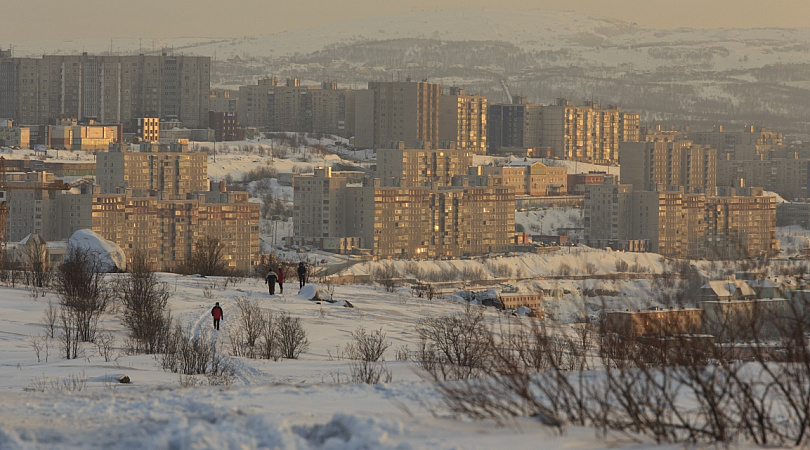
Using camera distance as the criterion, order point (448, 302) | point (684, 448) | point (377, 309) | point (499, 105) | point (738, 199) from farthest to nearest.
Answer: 1. point (499, 105)
2. point (738, 199)
3. point (448, 302)
4. point (377, 309)
5. point (684, 448)

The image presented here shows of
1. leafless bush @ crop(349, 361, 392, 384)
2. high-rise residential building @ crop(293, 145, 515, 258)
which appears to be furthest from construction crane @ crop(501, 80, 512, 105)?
leafless bush @ crop(349, 361, 392, 384)

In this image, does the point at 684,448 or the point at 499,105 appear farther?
the point at 499,105

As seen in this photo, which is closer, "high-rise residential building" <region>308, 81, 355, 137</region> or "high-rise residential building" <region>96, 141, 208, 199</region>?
"high-rise residential building" <region>96, 141, 208, 199</region>

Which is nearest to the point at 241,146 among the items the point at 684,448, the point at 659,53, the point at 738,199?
the point at 738,199

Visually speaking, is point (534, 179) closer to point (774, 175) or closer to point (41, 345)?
point (774, 175)

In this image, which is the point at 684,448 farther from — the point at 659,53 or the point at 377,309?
the point at 659,53

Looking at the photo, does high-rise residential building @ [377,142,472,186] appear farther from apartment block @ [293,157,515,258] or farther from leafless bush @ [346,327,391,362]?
leafless bush @ [346,327,391,362]

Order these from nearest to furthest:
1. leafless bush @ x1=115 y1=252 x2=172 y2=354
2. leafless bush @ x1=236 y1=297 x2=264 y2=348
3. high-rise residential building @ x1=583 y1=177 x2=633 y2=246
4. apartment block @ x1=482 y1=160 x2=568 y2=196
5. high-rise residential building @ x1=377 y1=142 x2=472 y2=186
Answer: leafless bush @ x1=115 y1=252 x2=172 y2=354 → leafless bush @ x1=236 y1=297 x2=264 y2=348 → high-rise residential building @ x1=583 y1=177 x2=633 y2=246 → high-rise residential building @ x1=377 y1=142 x2=472 y2=186 → apartment block @ x1=482 y1=160 x2=568 y2=196

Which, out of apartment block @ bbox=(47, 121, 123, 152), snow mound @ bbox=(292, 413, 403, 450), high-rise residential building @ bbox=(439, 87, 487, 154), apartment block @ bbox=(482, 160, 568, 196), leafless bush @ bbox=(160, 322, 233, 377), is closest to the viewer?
Result: snow mound @ bbox=(292, 413, 403, 450)
